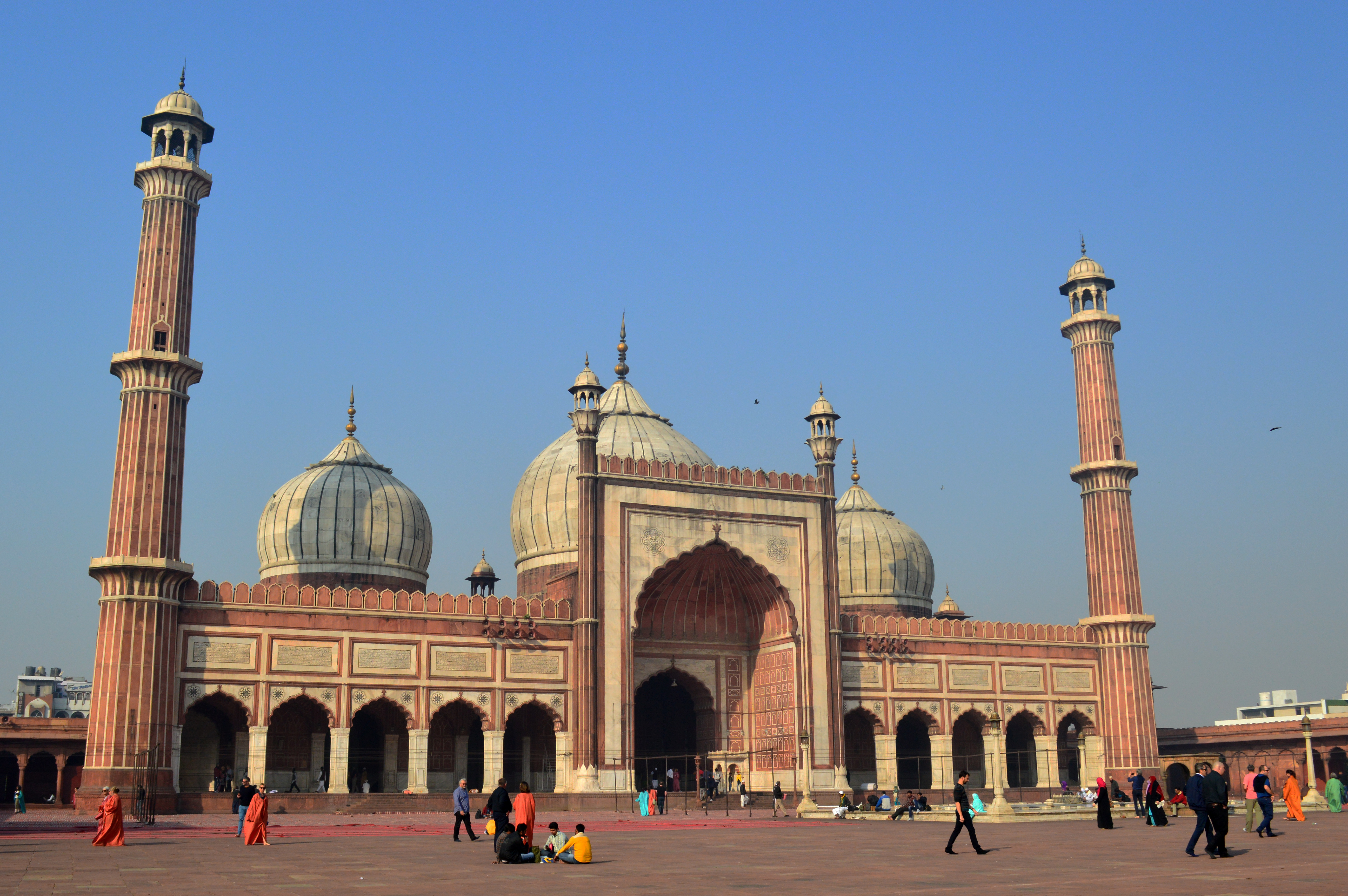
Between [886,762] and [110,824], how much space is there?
73.0 ft

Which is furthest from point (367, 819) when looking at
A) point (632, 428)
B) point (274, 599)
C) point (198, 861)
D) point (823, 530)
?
point (632, 428)

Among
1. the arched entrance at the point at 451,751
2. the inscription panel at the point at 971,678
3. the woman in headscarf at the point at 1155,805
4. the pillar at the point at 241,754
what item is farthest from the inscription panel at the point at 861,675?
the pillar at the point at 241,754

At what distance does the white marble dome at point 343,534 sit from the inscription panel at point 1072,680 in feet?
59.5

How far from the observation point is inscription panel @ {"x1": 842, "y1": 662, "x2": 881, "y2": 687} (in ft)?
112

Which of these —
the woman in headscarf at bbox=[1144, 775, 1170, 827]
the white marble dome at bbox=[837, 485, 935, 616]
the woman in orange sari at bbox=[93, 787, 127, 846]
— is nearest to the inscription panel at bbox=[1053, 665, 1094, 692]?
the white marble dome at bbox=[837, 485, 935, 616]

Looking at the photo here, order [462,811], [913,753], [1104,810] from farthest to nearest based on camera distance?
[913,753] → [1104,810] → [462,811]

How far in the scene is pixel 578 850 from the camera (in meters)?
13.6

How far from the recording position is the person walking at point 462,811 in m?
17.1

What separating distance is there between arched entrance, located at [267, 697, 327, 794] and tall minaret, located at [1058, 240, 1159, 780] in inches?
831

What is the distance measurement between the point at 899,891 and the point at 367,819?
52.3 ft

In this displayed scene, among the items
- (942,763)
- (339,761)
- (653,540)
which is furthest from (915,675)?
(339,761)

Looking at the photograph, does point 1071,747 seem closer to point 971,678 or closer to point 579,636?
point 971,678

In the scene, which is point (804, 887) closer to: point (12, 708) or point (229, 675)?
point (229, 675)

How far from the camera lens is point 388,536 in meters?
35.7
